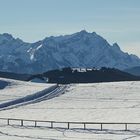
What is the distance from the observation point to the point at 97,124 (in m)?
59.5

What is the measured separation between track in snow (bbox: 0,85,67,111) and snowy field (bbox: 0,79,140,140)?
1.59 meters

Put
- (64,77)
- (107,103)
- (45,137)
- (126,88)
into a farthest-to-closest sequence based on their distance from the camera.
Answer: (64,77) < (126,88) < (107,103) < (45,137)

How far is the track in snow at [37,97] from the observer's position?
84.4m

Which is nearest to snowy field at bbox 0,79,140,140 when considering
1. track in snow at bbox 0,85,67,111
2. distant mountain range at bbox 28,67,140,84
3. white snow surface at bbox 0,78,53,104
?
track in snow at bbox 0,85,67,111

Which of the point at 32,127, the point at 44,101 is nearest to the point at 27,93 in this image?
the point at 44,101

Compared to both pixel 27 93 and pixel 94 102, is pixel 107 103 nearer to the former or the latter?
pixel 94 102

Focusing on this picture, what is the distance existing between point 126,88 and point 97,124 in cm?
4335

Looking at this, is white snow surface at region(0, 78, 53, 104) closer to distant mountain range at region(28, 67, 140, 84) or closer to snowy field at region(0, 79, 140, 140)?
snowy field at region(0, 79, 140, 140)

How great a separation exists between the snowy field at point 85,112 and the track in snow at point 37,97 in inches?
62.4

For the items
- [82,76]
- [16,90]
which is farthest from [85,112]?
[82,76]

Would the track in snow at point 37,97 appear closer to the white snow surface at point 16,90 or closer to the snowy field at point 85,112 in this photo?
the snowy field at point 85,112

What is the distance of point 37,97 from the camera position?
92.9 m

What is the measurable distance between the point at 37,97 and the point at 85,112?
2047 centimetres

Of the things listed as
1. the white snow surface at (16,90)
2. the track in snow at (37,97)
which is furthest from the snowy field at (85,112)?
the white snow surface at (16,90)
